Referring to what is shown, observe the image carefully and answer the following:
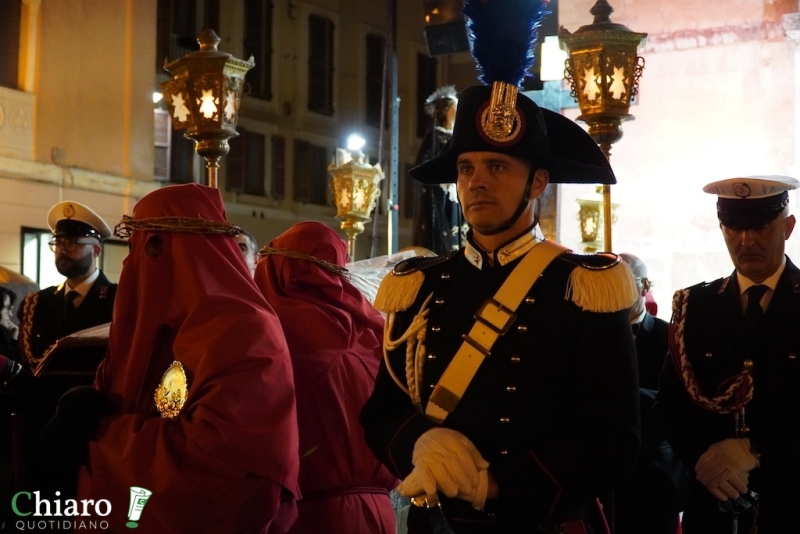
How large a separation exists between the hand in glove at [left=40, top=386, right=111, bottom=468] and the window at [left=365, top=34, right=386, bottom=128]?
86.1ft

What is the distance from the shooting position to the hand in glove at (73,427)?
11.1ft

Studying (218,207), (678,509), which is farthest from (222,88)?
(678,509)

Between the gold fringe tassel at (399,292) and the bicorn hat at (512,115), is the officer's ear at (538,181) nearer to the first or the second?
the bicorn hat at (512,115)

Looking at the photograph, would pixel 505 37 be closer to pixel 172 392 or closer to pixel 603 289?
pixel 603 289

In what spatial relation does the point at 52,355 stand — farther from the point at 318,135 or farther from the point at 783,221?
the point at 318,135

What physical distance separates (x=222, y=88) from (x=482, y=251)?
3.98m

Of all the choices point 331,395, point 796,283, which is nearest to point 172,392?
point 331,395

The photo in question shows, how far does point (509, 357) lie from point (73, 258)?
424 cm

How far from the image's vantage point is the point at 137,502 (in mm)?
3291

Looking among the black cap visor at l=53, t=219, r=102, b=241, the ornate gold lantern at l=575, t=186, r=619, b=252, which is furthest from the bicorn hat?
the ornate gold lantern at l=575, t=186, r=619, b=252

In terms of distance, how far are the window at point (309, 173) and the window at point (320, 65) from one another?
3.63ft

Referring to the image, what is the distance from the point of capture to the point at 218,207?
381 cm

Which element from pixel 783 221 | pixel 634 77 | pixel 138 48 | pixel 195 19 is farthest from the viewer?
pixel 195 19

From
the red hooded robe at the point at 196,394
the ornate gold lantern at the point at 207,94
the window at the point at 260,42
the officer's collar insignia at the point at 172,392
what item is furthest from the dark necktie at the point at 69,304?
the window at the point at 260,42
